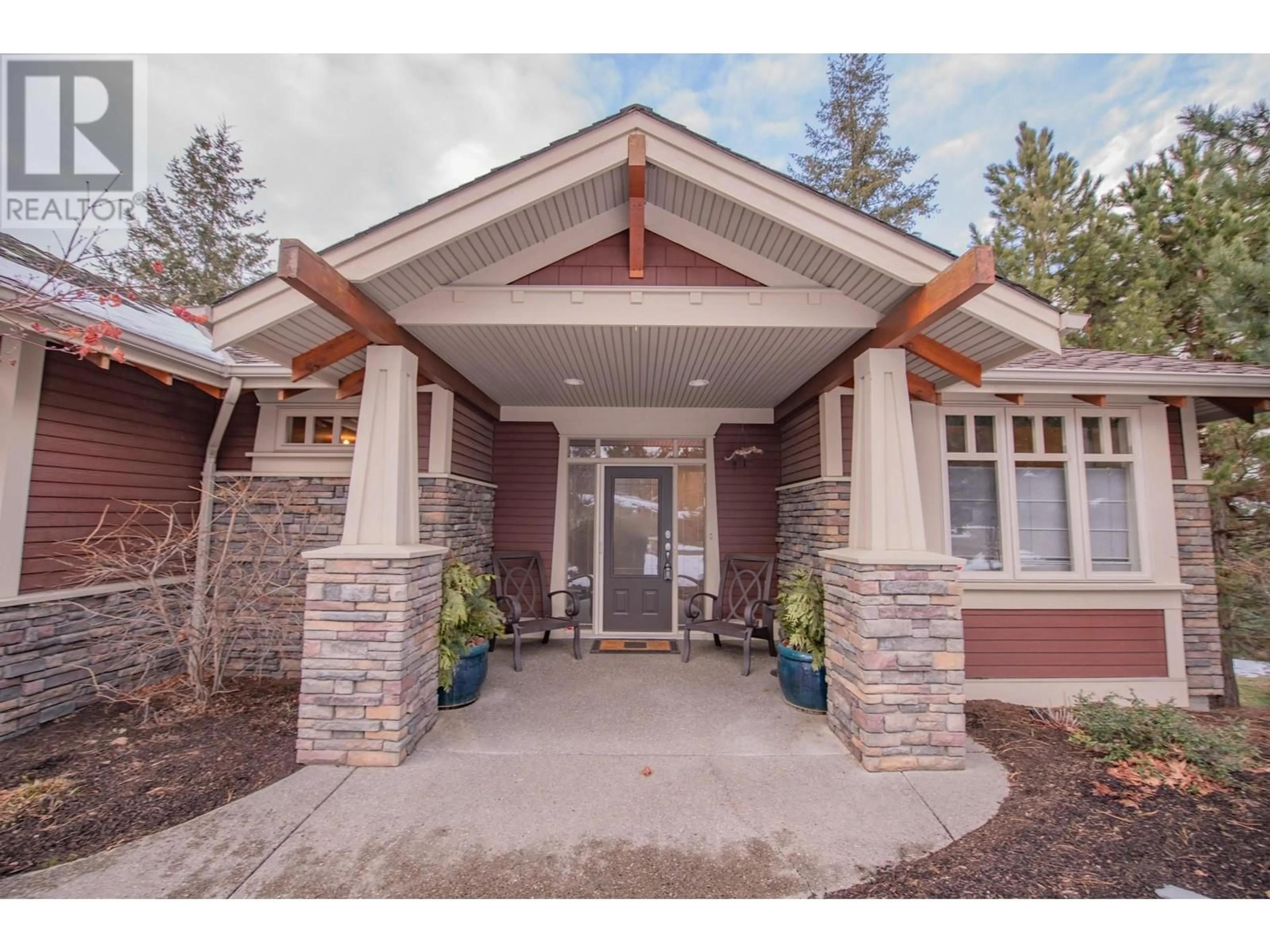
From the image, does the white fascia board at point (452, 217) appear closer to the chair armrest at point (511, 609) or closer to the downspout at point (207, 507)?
the downspout at point (207, 507)

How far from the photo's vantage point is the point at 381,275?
2.89 m

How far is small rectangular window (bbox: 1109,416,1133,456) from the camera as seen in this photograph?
15.2 feet

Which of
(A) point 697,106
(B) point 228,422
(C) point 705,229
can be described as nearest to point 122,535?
(B) point 228,422

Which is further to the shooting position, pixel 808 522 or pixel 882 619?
pixel 808 522

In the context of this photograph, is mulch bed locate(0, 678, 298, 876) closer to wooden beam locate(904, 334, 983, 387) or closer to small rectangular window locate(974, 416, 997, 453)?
wooden beam locate(904, 334, 983, 387)

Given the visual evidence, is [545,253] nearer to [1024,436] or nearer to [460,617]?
[460,617]

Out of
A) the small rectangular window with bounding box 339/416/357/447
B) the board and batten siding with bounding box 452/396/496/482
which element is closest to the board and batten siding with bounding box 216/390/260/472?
the small rectangular window with bounding box 339/416/357/447

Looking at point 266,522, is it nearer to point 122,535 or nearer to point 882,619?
point 122,535

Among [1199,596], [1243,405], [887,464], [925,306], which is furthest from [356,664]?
[1243,405]

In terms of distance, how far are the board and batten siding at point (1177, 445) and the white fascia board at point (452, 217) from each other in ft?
17.5

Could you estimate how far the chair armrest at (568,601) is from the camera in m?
5.42

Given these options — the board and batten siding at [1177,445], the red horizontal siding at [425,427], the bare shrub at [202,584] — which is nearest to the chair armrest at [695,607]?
the red horizontal siding at [425,427]
